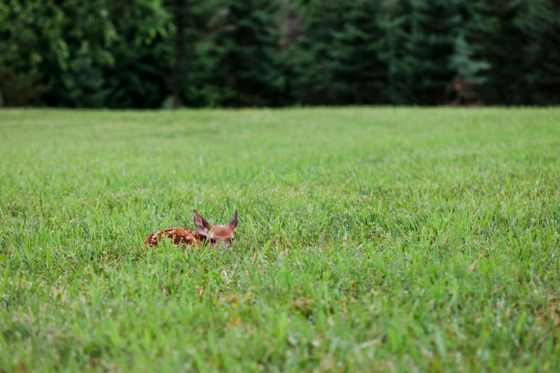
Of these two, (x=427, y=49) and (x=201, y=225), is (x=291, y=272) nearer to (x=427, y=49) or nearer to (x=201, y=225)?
(x=201, y=225)

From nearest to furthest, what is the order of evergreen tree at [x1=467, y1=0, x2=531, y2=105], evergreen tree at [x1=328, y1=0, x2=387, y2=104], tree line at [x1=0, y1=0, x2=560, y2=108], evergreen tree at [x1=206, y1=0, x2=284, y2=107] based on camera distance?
tree line at [x1=0, y1=0, x2=560, y2=108]
evergreen tree at [x1=467, y1=0, x2=531, y2=105]
evergreen tree at [x1=206, y1=0, x2=284, y2=107]
evergreen tree at [x1=328, y1=0, x2=387, y2=104]

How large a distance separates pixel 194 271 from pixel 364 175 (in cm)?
248

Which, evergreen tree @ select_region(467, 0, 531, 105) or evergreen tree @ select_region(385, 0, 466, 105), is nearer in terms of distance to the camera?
evergreen tree @ select_region(467, 0, 531, 105)

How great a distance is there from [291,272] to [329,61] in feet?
127

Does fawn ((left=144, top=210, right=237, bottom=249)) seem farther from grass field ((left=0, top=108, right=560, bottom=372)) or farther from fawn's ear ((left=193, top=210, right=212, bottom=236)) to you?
grass field ((left=0, top=108, right=560, bottom=372))

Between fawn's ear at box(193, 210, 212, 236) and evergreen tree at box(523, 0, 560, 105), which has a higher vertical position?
evergreen tree at box(523, 0, 560, 105)

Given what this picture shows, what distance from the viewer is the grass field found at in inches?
57.3

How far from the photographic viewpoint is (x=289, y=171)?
471 cm

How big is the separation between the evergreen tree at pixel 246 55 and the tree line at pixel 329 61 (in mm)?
90

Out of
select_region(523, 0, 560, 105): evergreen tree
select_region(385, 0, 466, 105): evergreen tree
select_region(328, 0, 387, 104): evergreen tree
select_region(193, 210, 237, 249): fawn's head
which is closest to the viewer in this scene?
select_region(193, 210, 237, 249): fawn's head

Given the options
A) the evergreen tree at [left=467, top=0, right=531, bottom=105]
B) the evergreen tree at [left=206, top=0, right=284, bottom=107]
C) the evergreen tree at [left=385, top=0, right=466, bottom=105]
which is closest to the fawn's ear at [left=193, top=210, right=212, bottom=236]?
the evergreen tree at [left=206, top=0, right=284, bottom=107]

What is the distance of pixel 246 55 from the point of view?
34469 mm

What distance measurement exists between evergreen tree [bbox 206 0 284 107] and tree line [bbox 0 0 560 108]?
90mm

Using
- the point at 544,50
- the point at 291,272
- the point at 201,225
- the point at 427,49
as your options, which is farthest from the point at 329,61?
the point at 291,272
